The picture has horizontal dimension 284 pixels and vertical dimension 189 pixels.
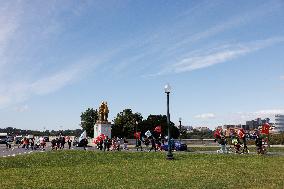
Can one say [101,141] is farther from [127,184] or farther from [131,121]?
[131,121]

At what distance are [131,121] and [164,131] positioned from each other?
13898mm

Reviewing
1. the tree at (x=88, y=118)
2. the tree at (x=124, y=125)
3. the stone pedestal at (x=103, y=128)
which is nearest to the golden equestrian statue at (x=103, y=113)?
the stone pedestal at (x=103, y=128)

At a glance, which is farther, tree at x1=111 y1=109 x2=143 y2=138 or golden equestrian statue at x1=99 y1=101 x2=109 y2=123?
tree at x1=111 y1=109 x2=143 y2=138

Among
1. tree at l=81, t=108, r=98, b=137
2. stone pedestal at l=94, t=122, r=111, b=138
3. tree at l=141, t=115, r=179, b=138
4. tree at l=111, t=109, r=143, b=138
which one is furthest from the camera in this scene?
tree at l=81, t=108, r=98, b=137

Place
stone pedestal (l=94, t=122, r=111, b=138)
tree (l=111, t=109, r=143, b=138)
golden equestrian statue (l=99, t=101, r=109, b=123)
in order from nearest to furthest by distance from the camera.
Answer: stone pedestal (l=94, t=122, r=111, b=138), golden equestrian statue (l=99, t=101, r=109, b=123), tree (l=111, t=109, r=143, b=138)

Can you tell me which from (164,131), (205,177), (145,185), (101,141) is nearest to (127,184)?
(145,185)

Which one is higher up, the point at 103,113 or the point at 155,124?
the point at 155,124

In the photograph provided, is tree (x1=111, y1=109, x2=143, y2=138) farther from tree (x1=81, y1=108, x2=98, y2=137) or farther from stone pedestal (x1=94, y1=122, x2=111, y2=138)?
stone pedestal (x1=94, y1=122, x2=111, y2=138)

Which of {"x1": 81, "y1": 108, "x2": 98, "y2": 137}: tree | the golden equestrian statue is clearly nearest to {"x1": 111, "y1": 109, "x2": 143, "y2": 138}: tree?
{"x1": 81, "y1": 108, "x2": 98, "y2": 137}: tree

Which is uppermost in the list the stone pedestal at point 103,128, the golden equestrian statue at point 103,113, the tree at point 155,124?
the tree at point 155,124

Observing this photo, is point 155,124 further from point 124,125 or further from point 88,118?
point 88,118

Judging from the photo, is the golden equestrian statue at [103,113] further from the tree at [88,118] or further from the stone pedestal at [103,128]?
the tree at [88,118]

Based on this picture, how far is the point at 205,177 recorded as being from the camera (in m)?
17.1

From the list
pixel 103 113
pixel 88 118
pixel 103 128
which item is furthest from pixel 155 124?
pixel 103 128
